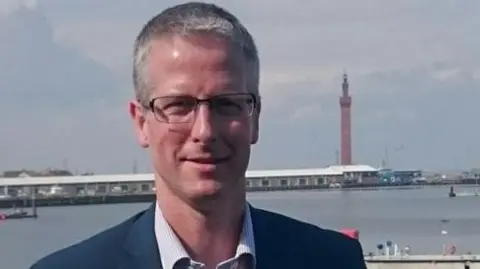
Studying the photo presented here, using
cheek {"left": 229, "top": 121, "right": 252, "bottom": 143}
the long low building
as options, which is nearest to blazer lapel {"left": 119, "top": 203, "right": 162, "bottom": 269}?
cheek {"left": 229, "top": 121, "right": 252, "bottom": 143}

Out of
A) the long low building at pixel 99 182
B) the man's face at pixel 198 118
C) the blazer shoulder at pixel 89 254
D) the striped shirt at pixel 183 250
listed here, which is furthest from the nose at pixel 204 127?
the long low building at pixel 99 182

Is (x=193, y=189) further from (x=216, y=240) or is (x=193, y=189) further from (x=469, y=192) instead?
(x=469, y=192)

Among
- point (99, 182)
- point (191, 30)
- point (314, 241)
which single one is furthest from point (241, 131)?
point (99, 182)

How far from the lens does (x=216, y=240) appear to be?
1.87 meters

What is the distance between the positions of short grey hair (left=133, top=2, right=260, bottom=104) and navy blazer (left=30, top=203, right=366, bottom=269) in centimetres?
24

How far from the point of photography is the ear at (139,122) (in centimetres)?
188

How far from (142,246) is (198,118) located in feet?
0.79

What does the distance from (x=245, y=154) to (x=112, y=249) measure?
29 centimetres

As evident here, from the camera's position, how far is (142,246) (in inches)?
75.3

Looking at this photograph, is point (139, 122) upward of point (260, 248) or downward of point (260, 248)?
upward

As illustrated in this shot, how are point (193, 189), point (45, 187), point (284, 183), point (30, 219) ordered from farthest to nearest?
point (284, 183)
point (45, 187)
point (30, 219)
point (193, 189)

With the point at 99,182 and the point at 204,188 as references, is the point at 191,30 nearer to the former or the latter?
the point at 204,188

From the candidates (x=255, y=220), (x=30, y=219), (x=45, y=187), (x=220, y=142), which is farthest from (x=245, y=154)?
(x=45, y=187)

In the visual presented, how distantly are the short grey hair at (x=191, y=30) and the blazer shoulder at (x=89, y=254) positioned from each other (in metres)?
0.26
